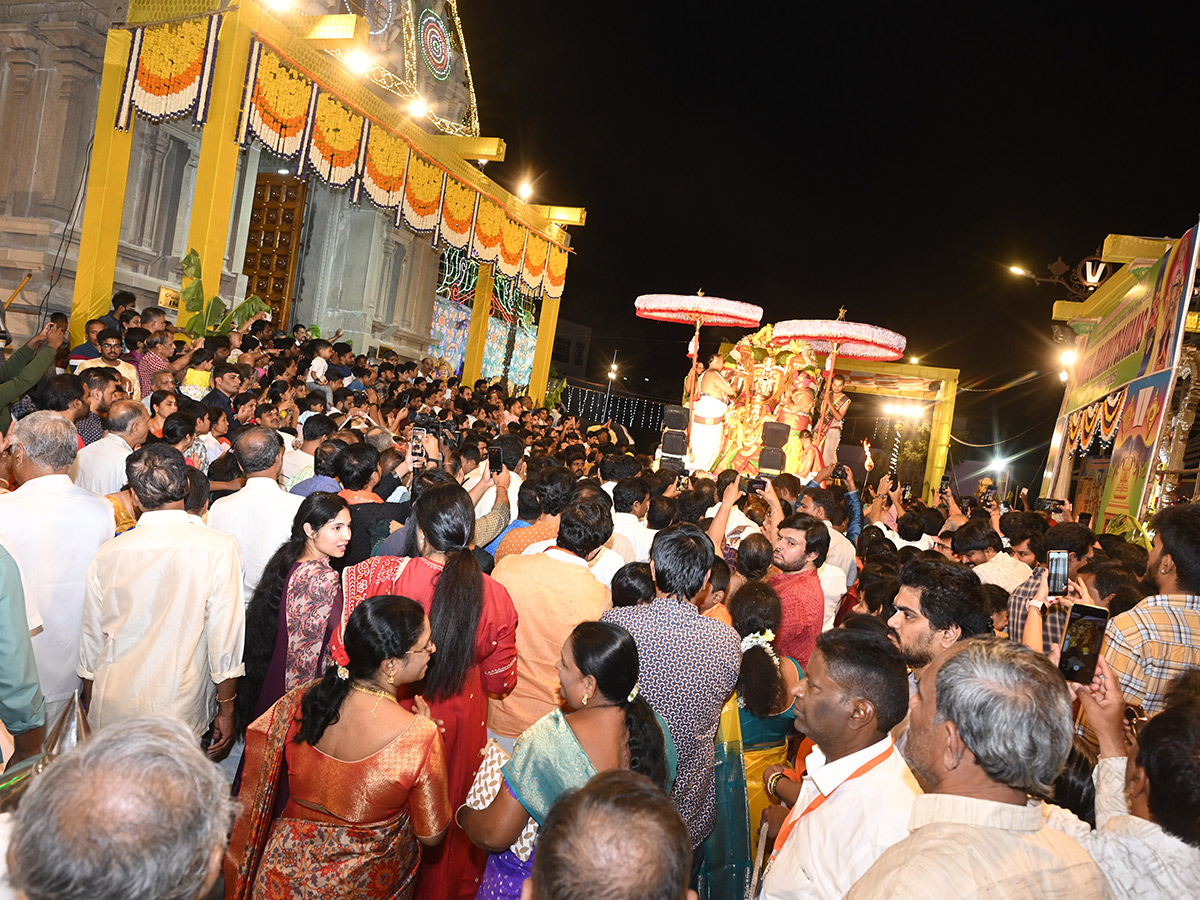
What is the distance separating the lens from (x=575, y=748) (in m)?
2.23

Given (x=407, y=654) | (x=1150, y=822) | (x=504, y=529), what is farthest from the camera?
(x=504, y=529)

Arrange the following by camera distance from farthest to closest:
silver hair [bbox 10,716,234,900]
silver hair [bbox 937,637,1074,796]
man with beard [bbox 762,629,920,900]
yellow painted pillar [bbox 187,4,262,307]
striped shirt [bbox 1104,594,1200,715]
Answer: yellow painted pillar [bbox 187,4,262,307], striped shirt [bbox 1104,594,1200,715], man with beard [bbox 762,629,920,900], silver hair [bbox 937,637,1074,796], silver hair [bbox 10,716,234,900]

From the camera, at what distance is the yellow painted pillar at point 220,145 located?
10.0 metres

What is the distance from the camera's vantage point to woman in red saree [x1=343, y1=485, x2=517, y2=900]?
3027 mm

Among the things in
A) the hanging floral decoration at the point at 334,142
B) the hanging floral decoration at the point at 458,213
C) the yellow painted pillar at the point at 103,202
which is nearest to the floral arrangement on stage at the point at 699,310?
the hanging floral decoration at the point at 458,213

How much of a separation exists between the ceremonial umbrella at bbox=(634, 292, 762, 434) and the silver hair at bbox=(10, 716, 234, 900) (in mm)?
14121

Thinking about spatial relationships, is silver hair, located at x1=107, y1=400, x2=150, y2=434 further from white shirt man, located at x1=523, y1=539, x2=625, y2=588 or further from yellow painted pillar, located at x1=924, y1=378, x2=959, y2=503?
yellow painted pillar, located at x1=924, y1=378, x2=959, y2=503

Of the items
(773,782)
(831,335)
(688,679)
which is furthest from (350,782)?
(831,335)

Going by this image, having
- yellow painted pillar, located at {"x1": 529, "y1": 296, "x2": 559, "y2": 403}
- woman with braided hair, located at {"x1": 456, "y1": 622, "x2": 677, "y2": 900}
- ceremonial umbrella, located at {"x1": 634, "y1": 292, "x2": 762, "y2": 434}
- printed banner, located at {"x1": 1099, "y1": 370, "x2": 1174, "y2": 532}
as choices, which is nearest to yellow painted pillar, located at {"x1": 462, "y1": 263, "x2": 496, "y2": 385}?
yellow painted pillar, located at {"x1": 529, "y1": 296, "x2": 559, "y2": 403}

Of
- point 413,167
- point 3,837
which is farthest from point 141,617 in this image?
point 413,167

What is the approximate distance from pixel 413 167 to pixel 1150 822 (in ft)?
44.3

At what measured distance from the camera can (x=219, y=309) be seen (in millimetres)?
10461

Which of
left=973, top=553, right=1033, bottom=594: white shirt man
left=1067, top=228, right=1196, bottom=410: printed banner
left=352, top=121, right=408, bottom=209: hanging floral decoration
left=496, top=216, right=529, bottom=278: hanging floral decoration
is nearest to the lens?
left=973, top=553, right=1033, bottom=594: white shirt man

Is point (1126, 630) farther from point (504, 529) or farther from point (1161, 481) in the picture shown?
point (1161, 481)
